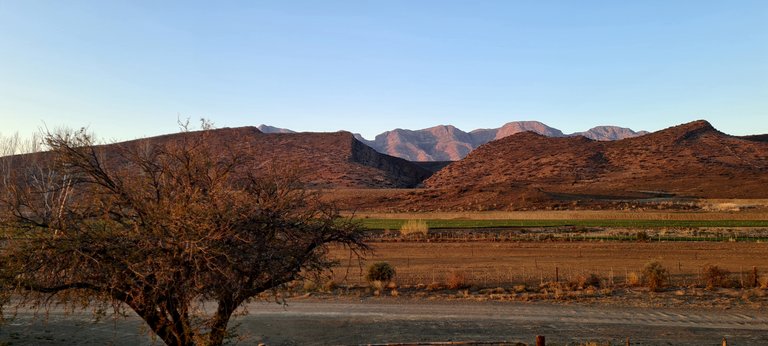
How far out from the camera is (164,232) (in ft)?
36.4

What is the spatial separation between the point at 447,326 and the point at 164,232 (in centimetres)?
1299

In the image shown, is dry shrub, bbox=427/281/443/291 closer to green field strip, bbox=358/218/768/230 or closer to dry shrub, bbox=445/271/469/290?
dry shrub, bbox=445/271/469/290

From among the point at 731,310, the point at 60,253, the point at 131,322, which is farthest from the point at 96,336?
the point at 731,310

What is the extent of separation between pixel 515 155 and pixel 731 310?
142841 mm

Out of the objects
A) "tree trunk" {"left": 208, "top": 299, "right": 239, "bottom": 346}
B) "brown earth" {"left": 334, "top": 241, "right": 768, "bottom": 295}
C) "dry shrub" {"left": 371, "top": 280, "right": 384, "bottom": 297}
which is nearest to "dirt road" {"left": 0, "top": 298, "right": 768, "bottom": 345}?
"dry shrub" {"left": 371, "top": 280, "right": 384, "bottom": 297}

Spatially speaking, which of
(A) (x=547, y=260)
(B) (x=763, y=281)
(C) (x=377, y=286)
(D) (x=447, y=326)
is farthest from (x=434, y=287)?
(B) (x=763, y=281)

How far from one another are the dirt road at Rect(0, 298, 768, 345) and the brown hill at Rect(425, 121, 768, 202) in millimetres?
82252

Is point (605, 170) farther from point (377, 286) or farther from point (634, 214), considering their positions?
point (377, 286)

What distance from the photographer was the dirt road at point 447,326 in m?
19.7

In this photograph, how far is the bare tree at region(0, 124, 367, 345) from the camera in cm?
1070

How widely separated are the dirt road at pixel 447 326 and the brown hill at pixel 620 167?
3238 inches

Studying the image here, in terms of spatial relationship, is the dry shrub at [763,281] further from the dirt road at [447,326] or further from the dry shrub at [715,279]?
the dirt road at [447,326]

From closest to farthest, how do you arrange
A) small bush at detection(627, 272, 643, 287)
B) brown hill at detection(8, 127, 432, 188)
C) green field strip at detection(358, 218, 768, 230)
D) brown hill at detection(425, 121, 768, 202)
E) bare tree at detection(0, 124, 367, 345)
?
bare tree at detection(0, 124, 367, 345) < small bush at detection(627, 272, 643, 287) < green field strip at detection(358, 218, 768, 230) < brown hill at detection(425, 121, 768, 202) < brown hill at detection(8, 127, 432, 188)

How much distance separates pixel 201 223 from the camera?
35.2 feet
